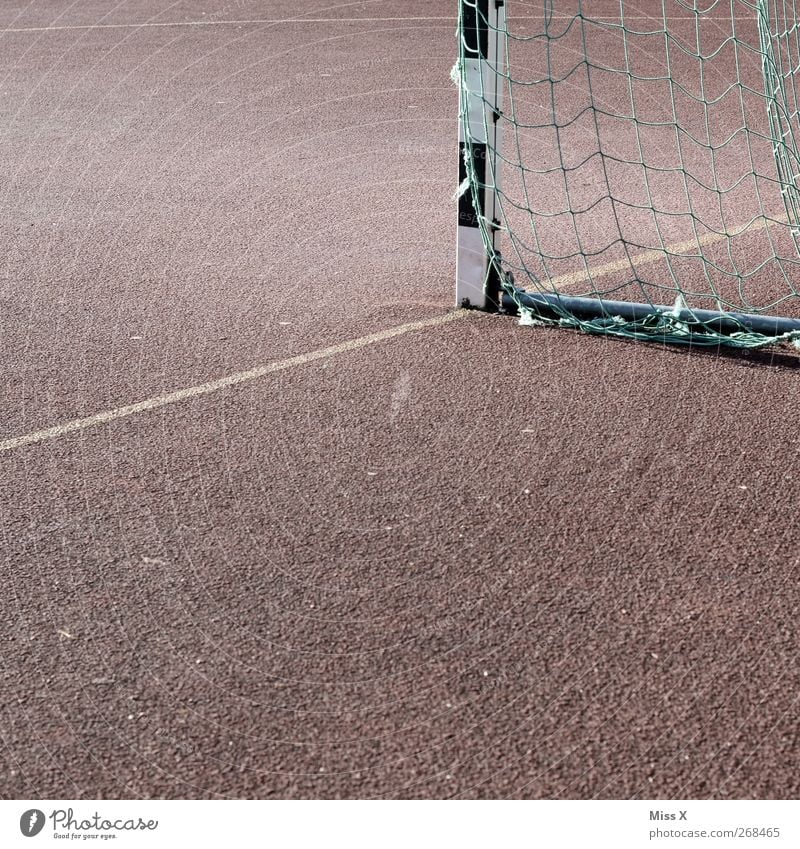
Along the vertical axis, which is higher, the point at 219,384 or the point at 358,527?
the point at 219,384

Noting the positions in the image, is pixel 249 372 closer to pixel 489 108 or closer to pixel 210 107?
pixel 489 108

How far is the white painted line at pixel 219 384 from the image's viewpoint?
4.47m

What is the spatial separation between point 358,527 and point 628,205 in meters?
3.02

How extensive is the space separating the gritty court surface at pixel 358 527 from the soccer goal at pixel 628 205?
0.88ft
